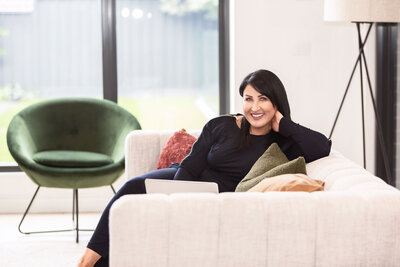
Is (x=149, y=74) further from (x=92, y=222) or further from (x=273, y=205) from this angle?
(x=273, y=205)

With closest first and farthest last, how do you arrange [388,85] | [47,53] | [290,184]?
[290,184], [388,85], [47,53]

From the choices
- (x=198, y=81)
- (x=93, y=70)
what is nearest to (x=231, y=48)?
(x=198, y=81)

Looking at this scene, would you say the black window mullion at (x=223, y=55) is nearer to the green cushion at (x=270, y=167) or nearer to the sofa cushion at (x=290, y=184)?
the green cushion at (x=270, y=167)

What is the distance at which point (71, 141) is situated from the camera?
4.62 meters

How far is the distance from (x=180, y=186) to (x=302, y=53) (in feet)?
9.08

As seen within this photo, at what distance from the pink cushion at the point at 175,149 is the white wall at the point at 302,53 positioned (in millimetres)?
1383

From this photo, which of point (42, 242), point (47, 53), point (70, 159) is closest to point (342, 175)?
point (70, 159)

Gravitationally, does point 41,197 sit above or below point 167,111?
below

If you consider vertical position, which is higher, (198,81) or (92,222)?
(198,81)

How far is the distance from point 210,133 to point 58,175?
144 centimetres

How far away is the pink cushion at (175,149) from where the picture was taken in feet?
11.3

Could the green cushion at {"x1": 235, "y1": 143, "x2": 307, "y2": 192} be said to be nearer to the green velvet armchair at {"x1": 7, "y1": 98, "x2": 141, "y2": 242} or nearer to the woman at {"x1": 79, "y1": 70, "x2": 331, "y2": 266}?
the woman at {"x1": 79, "y1": 70, "x2": 331, "y2": 266}

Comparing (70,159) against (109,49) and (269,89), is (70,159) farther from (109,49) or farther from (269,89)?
(269,89)

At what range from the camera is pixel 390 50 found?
4.76m
